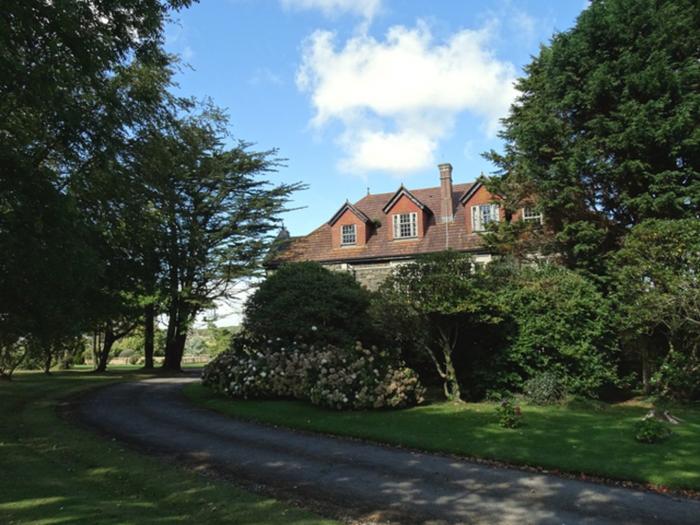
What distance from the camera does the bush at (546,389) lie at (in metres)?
16.5

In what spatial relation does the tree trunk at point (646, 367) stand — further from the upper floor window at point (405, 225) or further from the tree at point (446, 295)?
the upper floor window at point (405, 225)

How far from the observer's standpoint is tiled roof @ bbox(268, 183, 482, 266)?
29844mm

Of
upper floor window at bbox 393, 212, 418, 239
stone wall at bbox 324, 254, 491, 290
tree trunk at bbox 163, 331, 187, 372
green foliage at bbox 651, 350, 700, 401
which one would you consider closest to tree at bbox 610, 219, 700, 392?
green foliage at bbox 651, 350, 700, 401

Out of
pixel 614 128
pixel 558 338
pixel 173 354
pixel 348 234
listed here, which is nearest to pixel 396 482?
pixel 558 338

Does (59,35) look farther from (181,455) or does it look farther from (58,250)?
(181,455)

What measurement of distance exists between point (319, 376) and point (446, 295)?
4.71 metres

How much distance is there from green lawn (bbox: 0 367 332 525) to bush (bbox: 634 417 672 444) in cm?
752

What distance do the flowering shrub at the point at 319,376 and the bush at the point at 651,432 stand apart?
659 cm

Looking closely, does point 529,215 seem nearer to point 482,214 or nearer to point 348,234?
point 482,214

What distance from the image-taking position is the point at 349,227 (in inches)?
1293

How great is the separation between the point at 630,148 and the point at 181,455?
19.2 m

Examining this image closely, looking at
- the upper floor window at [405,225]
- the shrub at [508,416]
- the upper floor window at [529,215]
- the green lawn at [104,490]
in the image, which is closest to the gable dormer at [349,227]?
the upper floor window at [405,225]

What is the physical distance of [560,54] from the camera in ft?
71.2

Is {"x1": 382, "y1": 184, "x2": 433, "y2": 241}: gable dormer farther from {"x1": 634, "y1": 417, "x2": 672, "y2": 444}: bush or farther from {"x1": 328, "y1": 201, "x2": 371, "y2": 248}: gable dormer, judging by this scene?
{"x1": 634, "y1": 417, "x2": 672, "y2": 444}: bush
